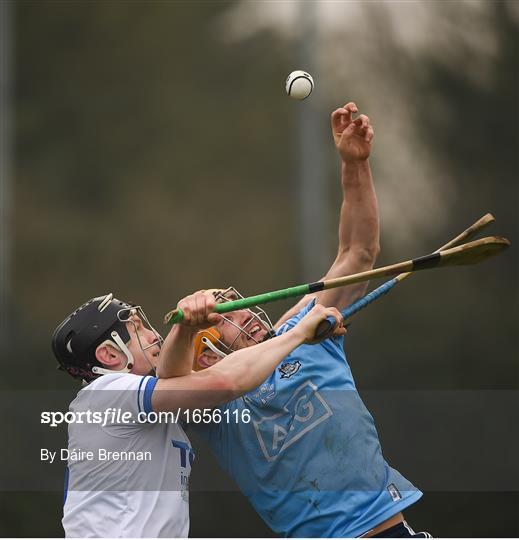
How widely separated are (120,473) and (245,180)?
13.4 meters

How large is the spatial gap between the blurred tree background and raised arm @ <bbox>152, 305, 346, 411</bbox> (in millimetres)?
2751

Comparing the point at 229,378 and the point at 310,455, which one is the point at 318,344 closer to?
the point at 310,455

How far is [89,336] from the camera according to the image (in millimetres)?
4602

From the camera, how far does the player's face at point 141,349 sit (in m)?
4.67

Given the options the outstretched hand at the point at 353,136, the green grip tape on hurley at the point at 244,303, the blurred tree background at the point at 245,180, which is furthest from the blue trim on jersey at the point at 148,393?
the blurred tree background at the point at 245,180

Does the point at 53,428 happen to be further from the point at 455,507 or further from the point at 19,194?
the point at 19,194

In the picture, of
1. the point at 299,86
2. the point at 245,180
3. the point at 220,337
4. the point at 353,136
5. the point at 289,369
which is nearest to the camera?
the point at 289,369

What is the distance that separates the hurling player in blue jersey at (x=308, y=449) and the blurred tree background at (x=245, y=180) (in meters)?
2.26

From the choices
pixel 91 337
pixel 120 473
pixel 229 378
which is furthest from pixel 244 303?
pixel 120 473

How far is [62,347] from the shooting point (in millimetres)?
4609

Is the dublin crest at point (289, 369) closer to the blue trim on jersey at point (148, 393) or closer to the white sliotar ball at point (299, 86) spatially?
the blue trim on jersey at point (148, 393)

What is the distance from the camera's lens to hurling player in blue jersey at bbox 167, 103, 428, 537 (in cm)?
464

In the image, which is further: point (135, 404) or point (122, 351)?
point (122, 351)

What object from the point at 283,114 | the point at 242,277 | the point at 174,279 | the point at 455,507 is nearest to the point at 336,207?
the point at 242,277
